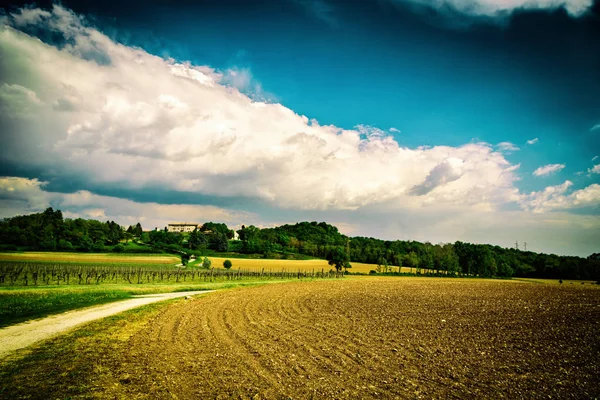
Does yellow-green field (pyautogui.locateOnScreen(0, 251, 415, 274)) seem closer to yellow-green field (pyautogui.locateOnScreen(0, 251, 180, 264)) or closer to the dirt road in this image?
yellow-green field (pyautogui.locateOnScreen(0, 251, 180, 264))

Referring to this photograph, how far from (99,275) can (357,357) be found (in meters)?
57.0

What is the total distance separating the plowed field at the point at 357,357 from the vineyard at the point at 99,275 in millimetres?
33579

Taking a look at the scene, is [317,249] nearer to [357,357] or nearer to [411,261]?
[411,261]

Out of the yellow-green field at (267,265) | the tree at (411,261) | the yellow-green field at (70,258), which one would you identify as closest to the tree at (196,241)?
the yellow-green field at (267,265)

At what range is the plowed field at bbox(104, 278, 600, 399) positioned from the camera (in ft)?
35.1

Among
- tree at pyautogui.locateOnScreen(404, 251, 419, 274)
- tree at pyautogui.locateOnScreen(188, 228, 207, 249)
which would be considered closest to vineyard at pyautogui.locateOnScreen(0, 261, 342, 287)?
tree at pyautogui.locateOnScreen(188, 228, 207, 249)

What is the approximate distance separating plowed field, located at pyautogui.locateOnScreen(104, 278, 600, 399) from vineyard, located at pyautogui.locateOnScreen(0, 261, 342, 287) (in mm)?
33579

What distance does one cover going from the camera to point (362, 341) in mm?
16531

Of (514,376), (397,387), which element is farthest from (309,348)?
(514,376)

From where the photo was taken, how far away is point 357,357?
45.5ft

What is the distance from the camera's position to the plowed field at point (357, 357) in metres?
10.7

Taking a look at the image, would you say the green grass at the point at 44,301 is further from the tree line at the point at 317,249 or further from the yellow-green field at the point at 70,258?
the tree line at the point at 317,249

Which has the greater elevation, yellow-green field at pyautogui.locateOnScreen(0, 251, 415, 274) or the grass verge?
the grass verge

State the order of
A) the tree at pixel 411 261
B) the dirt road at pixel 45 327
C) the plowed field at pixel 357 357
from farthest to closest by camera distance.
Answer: the tree at pixel 411 261, the dirt road at pixel 45 327, the plowed field at pixel 357 357
